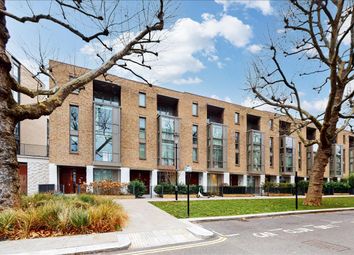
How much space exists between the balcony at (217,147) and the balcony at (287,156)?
41.6ft

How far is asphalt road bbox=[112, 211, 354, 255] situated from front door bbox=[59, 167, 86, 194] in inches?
851

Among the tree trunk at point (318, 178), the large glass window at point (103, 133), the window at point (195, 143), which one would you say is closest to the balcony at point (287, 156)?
the window at point (195, 143)

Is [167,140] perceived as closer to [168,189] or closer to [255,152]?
[168,189]

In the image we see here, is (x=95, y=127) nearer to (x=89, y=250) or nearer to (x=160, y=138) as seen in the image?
(x=160, y=138)

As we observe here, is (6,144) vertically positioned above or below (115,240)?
above

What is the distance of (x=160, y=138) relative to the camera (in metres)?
35.0

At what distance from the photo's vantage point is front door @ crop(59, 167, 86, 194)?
29741 millimetres

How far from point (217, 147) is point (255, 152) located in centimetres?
718

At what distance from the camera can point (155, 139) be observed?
3497 cm

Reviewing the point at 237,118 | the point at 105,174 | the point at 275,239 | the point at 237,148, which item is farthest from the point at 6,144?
the point at 237,118

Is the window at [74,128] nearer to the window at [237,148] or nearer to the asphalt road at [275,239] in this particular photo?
the asphalt road at [275,239]

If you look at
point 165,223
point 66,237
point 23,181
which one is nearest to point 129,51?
point 165,223

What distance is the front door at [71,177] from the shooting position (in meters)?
29.7

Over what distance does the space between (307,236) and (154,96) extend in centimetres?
2800
